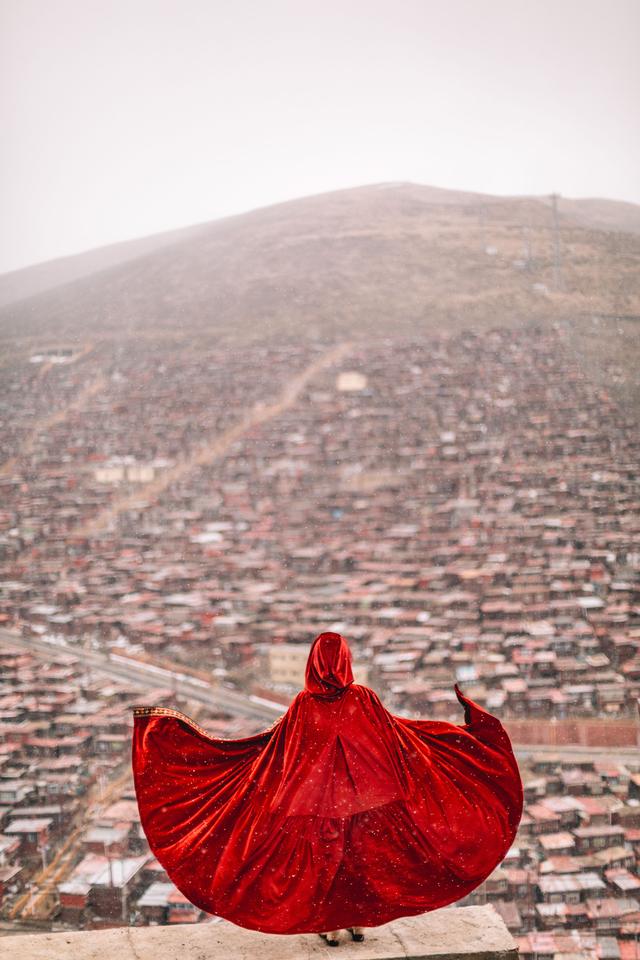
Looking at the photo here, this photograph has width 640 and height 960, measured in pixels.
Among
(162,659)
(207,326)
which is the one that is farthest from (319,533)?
(207,326)

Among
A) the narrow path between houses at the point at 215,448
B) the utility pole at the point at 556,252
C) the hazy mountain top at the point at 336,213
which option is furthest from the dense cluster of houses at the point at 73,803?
the utility pole at the point at 556,252

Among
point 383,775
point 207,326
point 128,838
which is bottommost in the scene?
point 128,838

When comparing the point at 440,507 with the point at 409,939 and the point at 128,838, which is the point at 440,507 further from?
the point at 409,939

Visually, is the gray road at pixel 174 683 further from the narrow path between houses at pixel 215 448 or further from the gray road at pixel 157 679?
the narrow path between houses at pixel 215 448

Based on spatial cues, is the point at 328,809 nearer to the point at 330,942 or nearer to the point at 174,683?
the point at 330,942

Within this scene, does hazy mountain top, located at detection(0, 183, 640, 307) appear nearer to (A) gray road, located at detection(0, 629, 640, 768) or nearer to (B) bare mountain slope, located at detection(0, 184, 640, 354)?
(B) bare mountain slope, located at detection(0, 184, 640, 354)

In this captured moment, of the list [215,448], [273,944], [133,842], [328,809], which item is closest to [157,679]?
[133,842]
